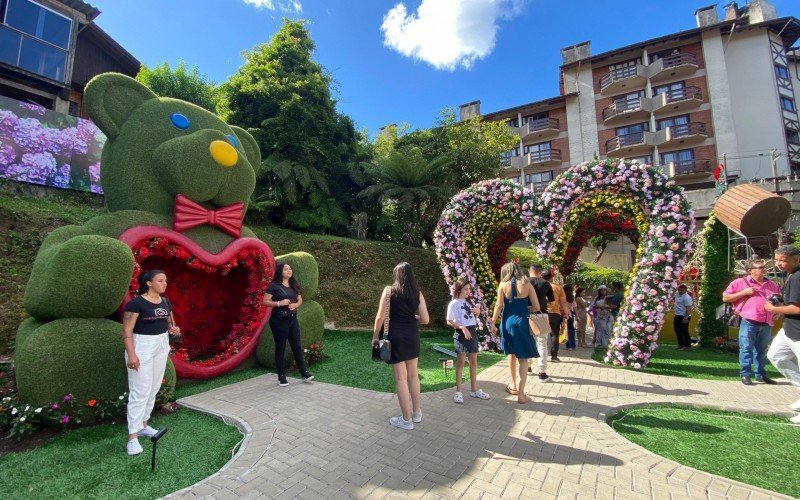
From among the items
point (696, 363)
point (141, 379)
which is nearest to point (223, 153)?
point (141, 379)

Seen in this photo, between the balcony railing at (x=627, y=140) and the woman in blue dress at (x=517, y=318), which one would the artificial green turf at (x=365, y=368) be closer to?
the woman in blue dress at (x=517, y=318)

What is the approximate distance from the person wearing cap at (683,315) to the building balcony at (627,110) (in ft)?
75.9

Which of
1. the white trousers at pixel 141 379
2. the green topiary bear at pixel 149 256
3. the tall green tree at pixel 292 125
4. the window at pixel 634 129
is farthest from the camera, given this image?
the window at pixel 634 129

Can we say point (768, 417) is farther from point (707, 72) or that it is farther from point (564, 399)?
point (707, 72)

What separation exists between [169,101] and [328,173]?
23.8 ft

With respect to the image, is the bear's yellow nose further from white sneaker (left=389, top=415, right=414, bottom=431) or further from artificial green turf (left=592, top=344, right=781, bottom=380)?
artificial green turf (left=592, top=344, right=781, bottom=380)

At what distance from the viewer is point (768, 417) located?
4.16 metres

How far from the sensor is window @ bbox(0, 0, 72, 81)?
11688 millimetres

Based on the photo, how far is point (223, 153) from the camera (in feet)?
17.8

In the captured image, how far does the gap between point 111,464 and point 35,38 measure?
16.3 metres

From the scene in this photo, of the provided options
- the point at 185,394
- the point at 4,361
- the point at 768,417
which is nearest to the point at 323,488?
the point at 185,394

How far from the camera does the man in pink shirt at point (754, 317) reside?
527cm

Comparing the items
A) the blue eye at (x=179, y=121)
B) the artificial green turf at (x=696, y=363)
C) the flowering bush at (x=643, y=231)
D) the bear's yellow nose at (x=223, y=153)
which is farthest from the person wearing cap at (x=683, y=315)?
the blue eye at (x=179, y=121)

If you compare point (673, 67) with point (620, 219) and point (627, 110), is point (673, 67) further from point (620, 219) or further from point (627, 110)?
point (620, 219)
